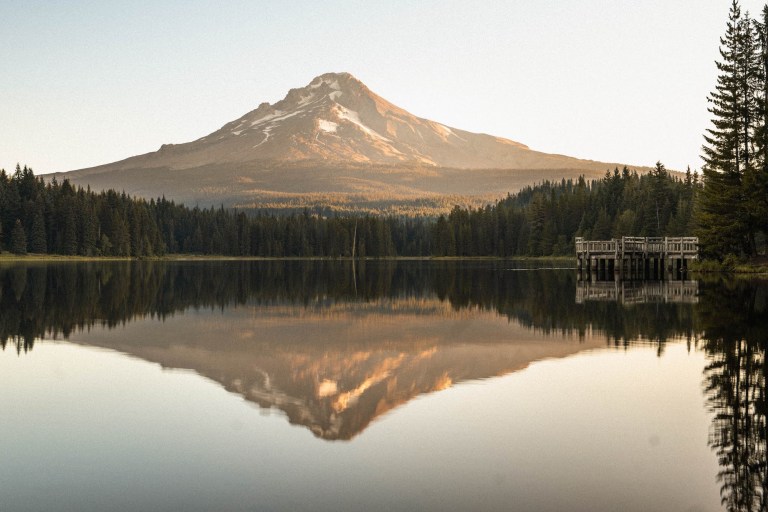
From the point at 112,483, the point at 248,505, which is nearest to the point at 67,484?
the point at 112,483

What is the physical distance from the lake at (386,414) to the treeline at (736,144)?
3451 cm

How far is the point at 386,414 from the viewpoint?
15859 mm

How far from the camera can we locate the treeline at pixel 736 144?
64.0m

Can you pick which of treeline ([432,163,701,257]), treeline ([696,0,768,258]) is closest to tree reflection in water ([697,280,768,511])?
treeline ([696,0,768,258])

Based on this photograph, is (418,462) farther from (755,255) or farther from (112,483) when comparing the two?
(755,255)

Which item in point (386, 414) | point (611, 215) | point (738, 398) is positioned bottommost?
point (386, 414)

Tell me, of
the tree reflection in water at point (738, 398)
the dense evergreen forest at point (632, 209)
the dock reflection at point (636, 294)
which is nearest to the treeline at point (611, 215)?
the dense evergreen forest at point (632, 209)

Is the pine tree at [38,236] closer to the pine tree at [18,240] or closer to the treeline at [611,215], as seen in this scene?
the pine tree at [18,240]

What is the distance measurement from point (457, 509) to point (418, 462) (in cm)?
207

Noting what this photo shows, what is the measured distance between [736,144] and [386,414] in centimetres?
6020

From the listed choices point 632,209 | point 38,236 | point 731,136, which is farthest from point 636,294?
point 38,236

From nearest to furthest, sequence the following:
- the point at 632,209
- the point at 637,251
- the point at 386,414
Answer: the point at 386,414
the point at 637,251
the point at 632,209

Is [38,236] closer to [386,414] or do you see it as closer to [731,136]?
[731,136]

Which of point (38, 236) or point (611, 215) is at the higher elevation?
point (611, 215)
